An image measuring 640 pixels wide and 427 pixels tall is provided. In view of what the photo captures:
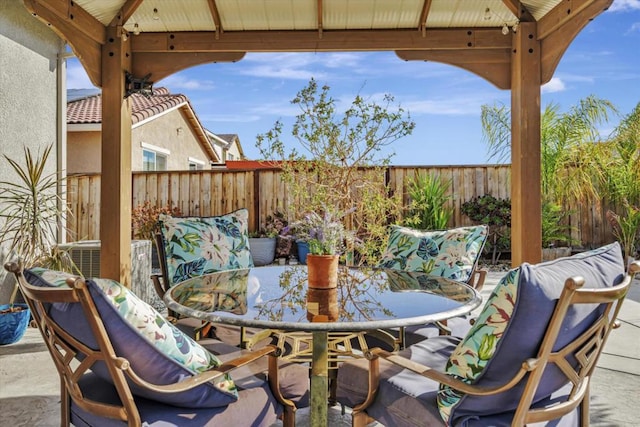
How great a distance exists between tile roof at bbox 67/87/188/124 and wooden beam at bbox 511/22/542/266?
5.62m

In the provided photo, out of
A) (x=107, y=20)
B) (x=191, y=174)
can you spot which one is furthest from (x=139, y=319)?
(x=191, y=174)

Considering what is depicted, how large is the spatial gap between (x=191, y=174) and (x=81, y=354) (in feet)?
22.5

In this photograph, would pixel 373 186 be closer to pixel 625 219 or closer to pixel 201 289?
pixel 201 289

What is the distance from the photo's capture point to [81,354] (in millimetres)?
1448

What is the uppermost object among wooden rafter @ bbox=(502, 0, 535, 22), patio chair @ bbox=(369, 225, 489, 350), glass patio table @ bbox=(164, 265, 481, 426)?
wooden rafter @ bbox=(502, 0, 535, 22)

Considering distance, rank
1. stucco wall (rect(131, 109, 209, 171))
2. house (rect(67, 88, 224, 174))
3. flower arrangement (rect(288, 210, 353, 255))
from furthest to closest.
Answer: stucco wall (rect(131, 109, 209, 171))
house (rect(67, 88, 224, 174))
flower arrangement (rect(288, 210, 353, 255))

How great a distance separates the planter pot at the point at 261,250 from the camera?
23.9 ft

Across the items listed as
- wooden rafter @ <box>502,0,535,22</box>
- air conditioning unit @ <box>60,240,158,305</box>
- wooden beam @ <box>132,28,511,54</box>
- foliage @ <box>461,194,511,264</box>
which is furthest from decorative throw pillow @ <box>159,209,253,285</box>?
foliage @ <box>461,194,511,264</box>

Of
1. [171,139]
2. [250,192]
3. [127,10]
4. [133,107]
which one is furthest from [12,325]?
[171,139]

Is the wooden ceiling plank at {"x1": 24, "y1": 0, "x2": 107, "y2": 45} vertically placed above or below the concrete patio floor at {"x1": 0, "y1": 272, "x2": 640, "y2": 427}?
above

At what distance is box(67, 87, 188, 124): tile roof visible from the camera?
8492 mm

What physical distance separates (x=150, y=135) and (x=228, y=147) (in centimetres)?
922

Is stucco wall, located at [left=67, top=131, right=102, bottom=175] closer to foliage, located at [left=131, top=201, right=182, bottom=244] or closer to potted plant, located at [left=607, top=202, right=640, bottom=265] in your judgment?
foliage, located at [left=131, top=201, right=182, bottom=244]

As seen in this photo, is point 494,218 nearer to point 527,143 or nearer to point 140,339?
point 527,143
